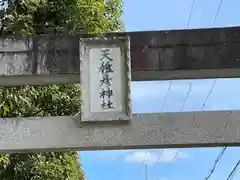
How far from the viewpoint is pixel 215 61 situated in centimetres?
443

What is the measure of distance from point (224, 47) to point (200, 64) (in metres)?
0.29

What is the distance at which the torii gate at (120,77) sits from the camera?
4270 millimetres

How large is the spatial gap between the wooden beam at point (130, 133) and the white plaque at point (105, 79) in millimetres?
121

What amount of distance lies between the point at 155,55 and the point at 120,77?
40 cm

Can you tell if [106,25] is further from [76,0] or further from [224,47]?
[224,47]

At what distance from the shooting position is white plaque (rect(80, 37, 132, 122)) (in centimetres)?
426

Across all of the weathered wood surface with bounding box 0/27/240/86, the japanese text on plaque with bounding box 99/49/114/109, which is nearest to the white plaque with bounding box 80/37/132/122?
the japanese text on plaque with bounding box 99/49/114/109

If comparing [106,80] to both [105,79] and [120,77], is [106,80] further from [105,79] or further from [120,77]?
[120,77]

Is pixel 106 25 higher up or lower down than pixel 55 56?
higher up

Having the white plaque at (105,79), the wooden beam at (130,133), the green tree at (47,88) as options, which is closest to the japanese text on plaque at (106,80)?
the white plaque at (105,79)

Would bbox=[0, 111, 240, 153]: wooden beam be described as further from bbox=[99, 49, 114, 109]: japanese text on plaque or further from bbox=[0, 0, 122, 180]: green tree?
bbox=[0, 0, 122, 180]: green tree

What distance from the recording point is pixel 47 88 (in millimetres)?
7285

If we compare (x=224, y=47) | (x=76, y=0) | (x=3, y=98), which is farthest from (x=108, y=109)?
(x=76, y=0)

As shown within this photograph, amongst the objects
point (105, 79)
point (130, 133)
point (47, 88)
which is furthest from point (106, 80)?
point (47, 88)
